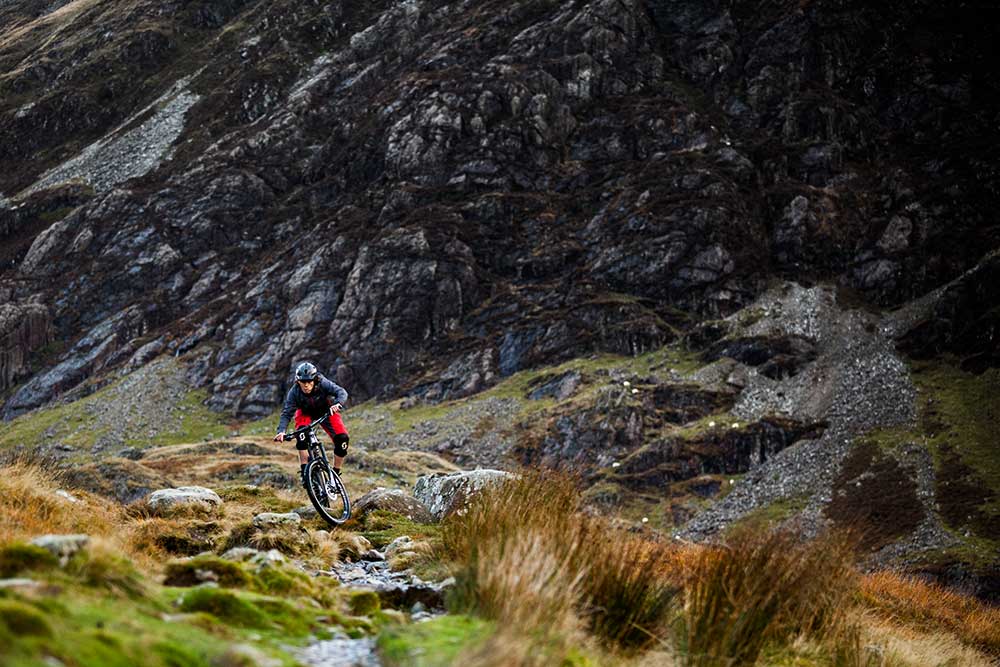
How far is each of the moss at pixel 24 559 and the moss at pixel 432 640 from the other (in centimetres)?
271

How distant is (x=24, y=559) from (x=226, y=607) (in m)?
1.58

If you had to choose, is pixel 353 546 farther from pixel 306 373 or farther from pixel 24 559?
pixel 24 559

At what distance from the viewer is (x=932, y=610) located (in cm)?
1652

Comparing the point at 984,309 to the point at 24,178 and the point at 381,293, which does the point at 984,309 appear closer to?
the point at 381,293

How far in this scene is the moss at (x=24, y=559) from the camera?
5.52 m

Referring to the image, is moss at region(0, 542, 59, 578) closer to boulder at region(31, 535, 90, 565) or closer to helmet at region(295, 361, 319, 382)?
boulder at region(31, 535, 90, 565)

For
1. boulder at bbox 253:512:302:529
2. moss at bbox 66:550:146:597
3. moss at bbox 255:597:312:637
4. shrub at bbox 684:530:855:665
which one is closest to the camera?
moss at bbox 66:550:146:597

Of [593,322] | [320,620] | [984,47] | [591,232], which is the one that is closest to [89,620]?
[320,620]

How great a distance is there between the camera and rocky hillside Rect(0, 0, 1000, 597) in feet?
279

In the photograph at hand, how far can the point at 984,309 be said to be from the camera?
96.9 m

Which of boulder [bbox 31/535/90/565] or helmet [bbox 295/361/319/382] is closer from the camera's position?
boulder [bbox 31/535/90/565]

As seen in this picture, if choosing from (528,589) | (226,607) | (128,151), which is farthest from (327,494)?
(128,151)

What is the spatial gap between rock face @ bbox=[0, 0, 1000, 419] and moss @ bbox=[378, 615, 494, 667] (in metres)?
98.2

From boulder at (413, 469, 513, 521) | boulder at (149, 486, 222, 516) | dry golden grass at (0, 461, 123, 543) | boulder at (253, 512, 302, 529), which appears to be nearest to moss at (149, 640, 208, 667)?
dry golden grass at (0, 461, 123, 543)
